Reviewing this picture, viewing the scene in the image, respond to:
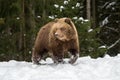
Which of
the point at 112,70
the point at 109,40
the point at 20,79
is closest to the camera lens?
the point at 20,79

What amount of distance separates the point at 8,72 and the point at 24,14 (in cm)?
746

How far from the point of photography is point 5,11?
14055 millimetres

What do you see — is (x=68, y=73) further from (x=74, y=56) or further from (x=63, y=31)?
(x=74, y=56)

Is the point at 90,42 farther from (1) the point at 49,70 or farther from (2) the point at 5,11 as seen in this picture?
(1) the point at 49,70

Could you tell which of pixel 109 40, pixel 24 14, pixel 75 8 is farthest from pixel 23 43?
pixel 109 40

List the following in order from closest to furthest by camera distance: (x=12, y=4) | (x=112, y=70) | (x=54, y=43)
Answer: (x=112, y=70), (x=54, y=43), (x=12, y=4)

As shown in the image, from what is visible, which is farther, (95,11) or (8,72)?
(95,11)

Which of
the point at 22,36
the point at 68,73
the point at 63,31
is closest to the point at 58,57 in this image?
the point at 63,31

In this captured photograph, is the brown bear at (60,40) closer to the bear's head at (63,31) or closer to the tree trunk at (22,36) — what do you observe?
the bear's head at (63,31)

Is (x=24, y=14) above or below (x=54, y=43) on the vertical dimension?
below

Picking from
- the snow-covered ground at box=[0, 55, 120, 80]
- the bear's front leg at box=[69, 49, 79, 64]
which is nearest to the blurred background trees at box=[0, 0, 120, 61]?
the bear's front leg at box=[69, 49, 79, 64]

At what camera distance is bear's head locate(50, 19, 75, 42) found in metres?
7.64

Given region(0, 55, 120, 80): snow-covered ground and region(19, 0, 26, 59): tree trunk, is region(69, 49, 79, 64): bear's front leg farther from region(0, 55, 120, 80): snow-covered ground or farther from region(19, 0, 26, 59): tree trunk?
region(19, 0, 26, 59): tree trunk

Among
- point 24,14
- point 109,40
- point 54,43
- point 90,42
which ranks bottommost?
point 109,40
